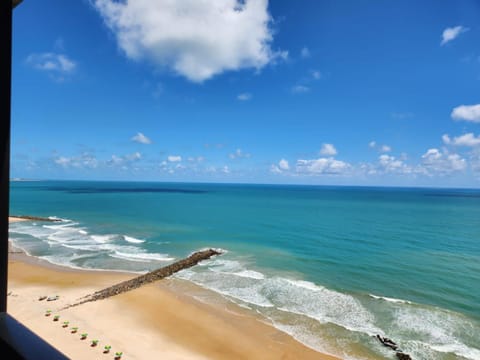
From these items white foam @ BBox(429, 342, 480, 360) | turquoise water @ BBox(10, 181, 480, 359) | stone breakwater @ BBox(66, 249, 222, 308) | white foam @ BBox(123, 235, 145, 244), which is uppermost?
stone breakwater @ BBox(66, 249, 222, 308)

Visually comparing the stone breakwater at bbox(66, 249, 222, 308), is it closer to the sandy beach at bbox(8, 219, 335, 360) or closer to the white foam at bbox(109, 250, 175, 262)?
the sandy beach at bbox(8, 219, 335, 360)

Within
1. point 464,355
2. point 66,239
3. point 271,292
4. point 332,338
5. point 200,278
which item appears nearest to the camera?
point 464,355

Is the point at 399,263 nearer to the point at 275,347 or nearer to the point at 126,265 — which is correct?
the point at 275,347

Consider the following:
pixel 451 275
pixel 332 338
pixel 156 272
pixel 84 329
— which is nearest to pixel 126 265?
pixel 156 272

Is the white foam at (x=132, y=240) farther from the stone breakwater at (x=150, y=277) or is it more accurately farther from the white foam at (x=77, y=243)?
the stone breakwater at (x=150, y=277)

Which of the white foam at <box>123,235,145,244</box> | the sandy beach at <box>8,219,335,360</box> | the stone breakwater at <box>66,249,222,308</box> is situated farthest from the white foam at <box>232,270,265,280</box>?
the white foam at <box>123,235,145,244</box>

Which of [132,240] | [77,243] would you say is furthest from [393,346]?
[77,243]

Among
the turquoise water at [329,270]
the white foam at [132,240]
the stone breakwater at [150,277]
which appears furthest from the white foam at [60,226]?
the stone breakwater at [150,277]
